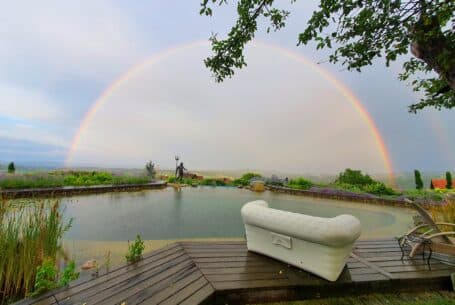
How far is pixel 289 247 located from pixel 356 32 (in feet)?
9.12

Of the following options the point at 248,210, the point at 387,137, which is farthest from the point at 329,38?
the point at 387,137

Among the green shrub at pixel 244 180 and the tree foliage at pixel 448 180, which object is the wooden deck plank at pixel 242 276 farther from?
the tree foliage at pixel 448 180

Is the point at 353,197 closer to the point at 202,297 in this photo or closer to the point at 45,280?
the point at 202,297

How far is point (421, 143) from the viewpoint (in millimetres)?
22906

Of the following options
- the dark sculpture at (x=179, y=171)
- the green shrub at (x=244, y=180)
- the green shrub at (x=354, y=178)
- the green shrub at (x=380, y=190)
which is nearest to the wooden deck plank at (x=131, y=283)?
the green shrub at (x=380, y=190)

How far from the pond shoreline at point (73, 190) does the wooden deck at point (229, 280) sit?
5076mm

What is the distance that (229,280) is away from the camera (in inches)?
76.4

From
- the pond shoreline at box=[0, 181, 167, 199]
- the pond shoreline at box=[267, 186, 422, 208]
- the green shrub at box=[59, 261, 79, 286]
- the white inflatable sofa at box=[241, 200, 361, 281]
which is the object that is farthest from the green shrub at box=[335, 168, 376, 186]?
the green shrub at box=[59, 261, 79, 286]

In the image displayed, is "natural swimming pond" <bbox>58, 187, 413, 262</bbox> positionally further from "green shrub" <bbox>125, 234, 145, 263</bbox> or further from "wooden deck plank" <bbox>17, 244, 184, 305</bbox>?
"wooden deck plank" <bbox>17, 244, 184, 305</bbox>

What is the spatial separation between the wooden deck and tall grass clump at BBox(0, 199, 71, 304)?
63 cm

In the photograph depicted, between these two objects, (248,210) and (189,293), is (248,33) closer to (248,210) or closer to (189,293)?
(248,210)

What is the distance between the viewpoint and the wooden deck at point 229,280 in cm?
168

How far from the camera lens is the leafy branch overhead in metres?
2.29

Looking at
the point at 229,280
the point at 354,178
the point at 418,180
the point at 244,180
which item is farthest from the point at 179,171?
the point at 418,180
